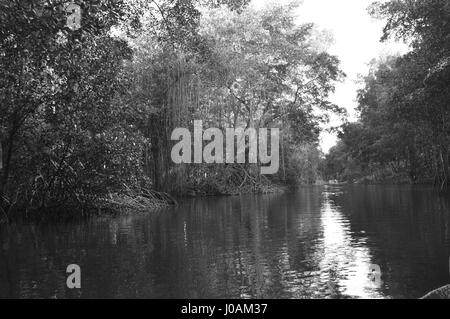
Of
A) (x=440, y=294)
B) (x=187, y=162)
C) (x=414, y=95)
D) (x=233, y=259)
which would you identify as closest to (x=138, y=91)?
(x=187, y=162)

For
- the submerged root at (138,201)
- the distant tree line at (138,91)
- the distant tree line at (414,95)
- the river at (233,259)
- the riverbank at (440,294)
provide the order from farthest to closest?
1. the distant tree line at (414,95)
2. the submerged root at (138,201)
3. the distant tree line at (138,91)
4. the river at (233,259)
5. the riverbank at (440,294)

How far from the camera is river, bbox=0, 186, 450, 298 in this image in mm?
5773

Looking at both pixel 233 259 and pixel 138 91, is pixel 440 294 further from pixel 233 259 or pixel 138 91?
pixel 138 91

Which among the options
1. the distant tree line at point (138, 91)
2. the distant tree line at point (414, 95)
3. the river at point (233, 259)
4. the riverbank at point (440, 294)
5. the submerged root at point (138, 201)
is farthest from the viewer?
the distant tree line at point (414, 95)

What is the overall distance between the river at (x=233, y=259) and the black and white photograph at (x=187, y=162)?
0.05 metres

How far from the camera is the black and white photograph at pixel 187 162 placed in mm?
6309

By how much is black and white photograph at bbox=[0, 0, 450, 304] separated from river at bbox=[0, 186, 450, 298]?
0.05 metres

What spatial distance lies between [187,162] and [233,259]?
18759 mm

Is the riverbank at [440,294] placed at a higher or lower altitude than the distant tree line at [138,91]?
lower

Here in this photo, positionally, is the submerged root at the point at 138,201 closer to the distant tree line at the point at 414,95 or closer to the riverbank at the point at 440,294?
the distant tree line at the point at 414,95

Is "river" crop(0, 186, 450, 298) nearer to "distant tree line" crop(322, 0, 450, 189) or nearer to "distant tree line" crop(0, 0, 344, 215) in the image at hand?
"distant tree line" crop(0, 0, 344, 215)

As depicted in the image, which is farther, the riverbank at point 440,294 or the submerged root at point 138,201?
the submerged root at point 138,201

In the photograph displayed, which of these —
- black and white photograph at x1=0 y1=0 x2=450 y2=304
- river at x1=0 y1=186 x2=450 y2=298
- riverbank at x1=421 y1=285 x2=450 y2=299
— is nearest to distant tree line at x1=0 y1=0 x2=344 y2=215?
black and white photograph at x1=0 y1=0 x2=450 y2=304

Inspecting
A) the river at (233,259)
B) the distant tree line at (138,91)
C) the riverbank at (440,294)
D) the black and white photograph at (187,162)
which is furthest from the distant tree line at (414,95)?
the riverbank at (440,294)
